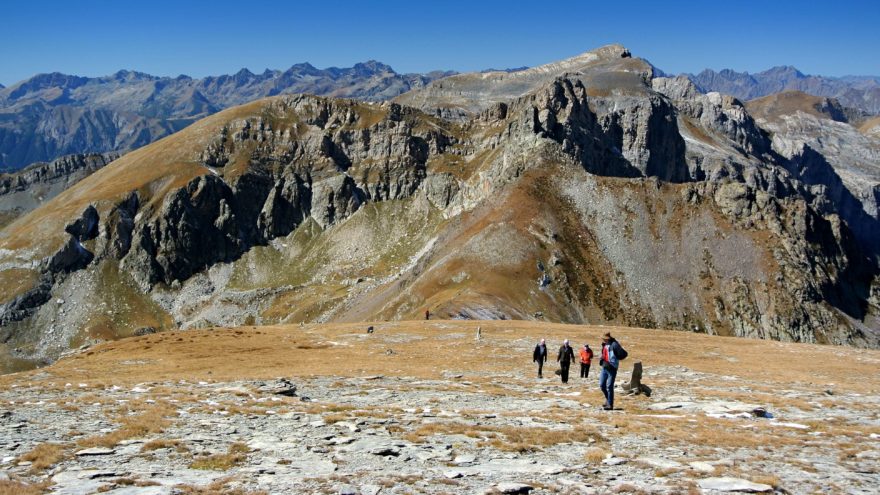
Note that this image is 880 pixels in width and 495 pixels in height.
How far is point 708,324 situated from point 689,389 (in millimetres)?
104399

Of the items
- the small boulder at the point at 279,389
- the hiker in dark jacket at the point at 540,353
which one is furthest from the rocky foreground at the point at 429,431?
the hiker in dark jacket at the point at 540,353

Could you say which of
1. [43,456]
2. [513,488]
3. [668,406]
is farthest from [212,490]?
[668,406]

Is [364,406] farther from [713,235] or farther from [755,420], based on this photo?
[713,235]

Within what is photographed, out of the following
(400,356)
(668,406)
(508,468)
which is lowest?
(400,356)

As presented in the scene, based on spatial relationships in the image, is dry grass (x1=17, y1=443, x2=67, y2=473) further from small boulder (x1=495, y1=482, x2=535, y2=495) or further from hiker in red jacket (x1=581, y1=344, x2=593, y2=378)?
hiker in red jacket (x1=581, y1=344, x2=593, y2=378)

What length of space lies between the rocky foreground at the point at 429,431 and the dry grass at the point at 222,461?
0.19ft

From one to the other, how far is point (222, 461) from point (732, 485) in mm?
13968

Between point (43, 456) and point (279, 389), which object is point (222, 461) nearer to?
point (43, 456)

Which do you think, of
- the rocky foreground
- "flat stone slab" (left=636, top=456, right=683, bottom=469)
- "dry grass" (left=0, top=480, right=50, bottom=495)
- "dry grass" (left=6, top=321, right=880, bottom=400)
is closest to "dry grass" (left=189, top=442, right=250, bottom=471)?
the rocky foreground

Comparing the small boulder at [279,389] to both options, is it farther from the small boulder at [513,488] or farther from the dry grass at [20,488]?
the small boulder at [513,488]

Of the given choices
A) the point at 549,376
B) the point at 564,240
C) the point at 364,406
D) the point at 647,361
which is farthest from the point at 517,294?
the point at 364,406

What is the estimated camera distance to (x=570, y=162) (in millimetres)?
170500

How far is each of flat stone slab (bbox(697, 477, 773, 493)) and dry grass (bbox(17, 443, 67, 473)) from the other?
17674 millimetres

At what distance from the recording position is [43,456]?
56.1 feet
